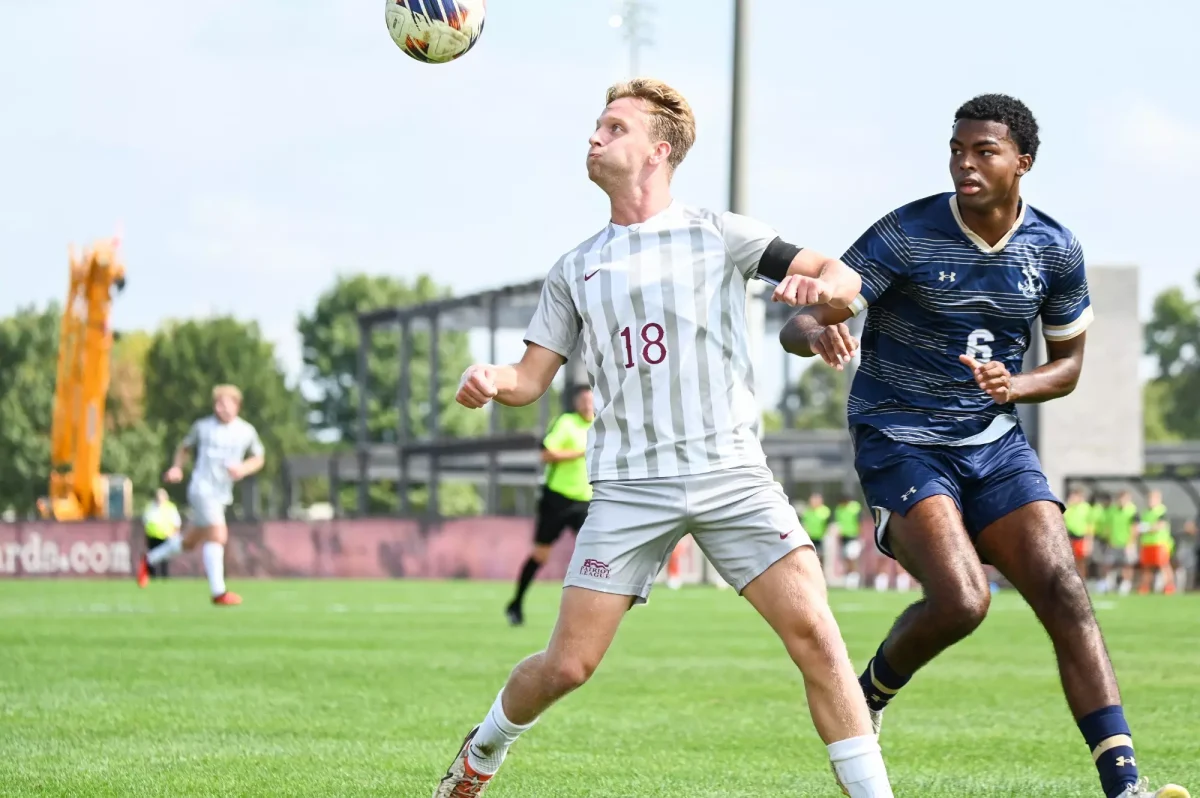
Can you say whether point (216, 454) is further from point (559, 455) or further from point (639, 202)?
point (639, 202)

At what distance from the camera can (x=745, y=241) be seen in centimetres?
547

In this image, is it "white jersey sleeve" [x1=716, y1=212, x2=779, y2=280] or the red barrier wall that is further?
the red barrier wall

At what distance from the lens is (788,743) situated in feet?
26.8

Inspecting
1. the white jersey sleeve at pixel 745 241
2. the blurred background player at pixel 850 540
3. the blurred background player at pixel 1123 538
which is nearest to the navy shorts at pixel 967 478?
the white jersey sleeve at pixel 745 241

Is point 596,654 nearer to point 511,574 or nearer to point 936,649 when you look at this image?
point 936,649

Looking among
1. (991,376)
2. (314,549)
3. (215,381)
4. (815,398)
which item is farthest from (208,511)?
(815,398)

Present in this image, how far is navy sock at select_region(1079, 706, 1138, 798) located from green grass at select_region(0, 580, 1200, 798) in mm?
866

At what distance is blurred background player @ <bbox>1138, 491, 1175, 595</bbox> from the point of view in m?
34.5

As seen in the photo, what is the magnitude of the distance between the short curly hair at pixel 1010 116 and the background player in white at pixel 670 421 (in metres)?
1.25

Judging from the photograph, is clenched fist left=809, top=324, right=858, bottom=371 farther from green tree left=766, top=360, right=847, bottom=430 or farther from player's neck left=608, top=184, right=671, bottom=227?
green tree left=766, top=360, right=847, bottom=430

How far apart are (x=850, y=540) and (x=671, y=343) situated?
3207 cm

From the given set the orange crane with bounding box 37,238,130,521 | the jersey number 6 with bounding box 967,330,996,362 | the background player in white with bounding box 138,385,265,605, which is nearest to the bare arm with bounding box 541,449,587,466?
the background player in white with bounding box 138,385,265,605

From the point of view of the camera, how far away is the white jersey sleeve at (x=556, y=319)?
5.68 metres

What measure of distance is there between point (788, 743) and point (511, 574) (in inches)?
1172
